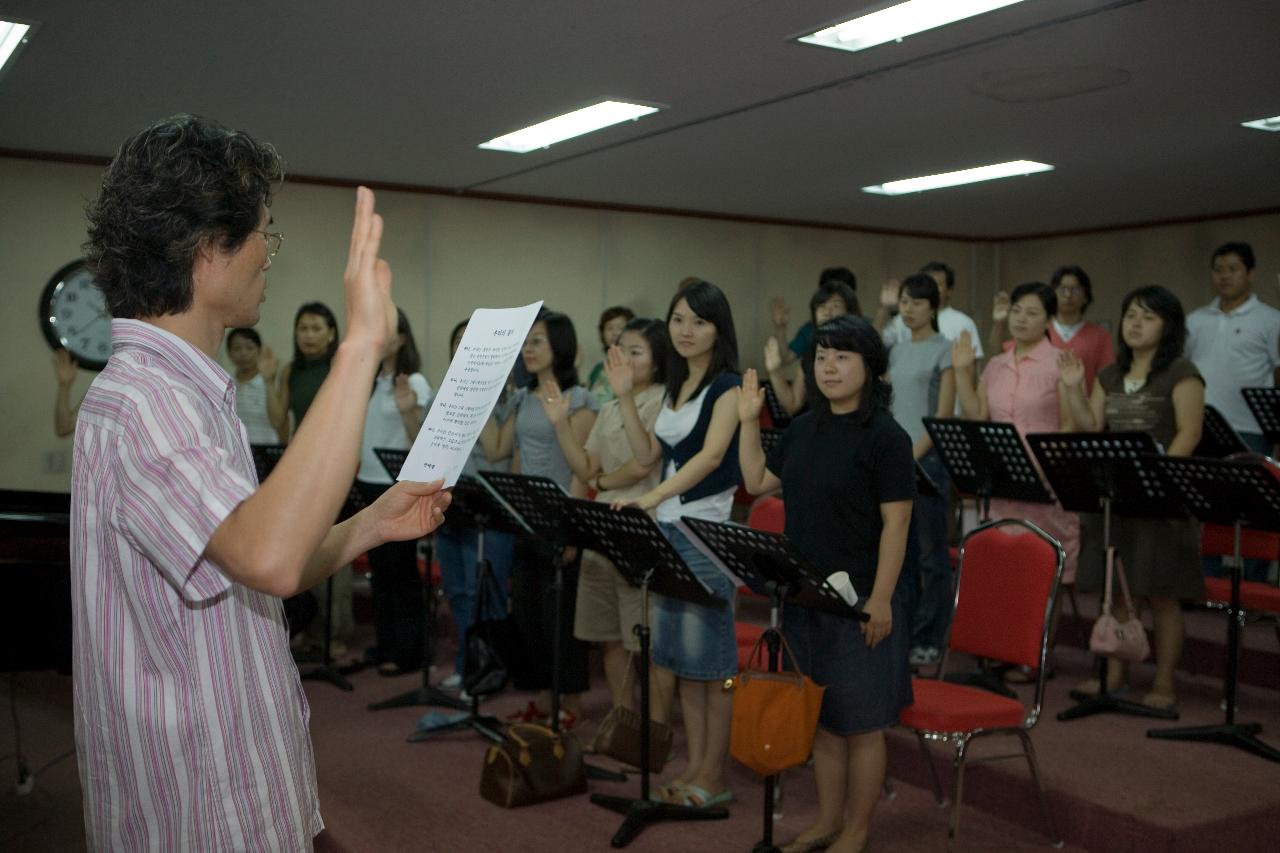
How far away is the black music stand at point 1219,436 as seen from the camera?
4957mm

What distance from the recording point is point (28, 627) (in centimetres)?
345

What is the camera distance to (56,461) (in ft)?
22.3

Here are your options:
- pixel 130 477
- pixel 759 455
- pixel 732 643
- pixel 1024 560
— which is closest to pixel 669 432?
pixel 759 455

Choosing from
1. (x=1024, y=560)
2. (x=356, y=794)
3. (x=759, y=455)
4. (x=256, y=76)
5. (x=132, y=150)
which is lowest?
(x=356, y=794)

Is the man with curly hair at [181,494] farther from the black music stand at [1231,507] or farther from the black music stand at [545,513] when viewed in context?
the black music stand at [1231,507]

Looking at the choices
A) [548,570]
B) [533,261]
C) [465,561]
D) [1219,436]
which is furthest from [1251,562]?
[533,261]

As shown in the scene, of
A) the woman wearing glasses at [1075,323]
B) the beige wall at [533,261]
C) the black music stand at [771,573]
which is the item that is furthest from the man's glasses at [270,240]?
the beige wall at [533,261]

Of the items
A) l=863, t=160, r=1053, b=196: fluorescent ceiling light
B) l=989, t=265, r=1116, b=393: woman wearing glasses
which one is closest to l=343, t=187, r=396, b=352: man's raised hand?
l=989, t=265, r=1116, b=393: woman wearing glasses

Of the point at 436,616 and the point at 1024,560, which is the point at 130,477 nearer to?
the point at 1024,560

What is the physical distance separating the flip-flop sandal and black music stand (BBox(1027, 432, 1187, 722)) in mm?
1556

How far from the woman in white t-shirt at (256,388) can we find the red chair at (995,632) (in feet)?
13.4

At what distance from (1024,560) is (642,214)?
580 centimetres

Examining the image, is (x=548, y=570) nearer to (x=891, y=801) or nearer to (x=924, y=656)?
(x=891, y=801)

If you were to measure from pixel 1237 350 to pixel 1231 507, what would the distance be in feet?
9.61
